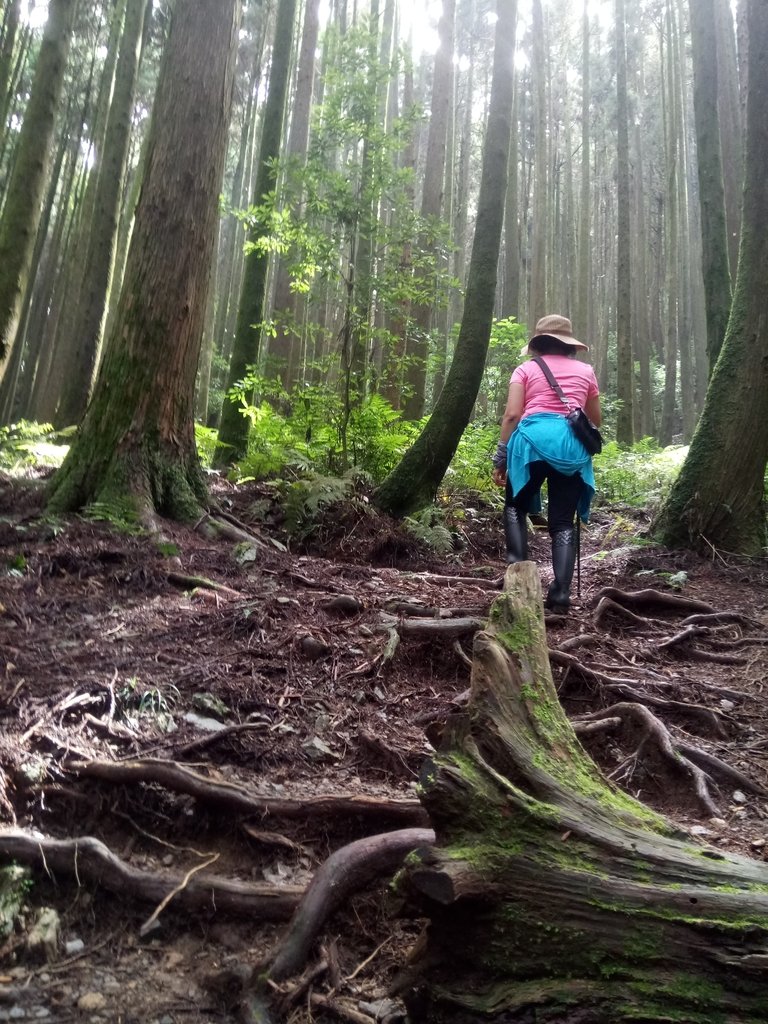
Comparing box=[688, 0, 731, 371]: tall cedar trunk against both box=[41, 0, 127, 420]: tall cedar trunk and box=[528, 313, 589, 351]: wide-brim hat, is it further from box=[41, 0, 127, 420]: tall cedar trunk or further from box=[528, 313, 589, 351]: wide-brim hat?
box=[41, 0, 127, 420]: tall cedar trunk

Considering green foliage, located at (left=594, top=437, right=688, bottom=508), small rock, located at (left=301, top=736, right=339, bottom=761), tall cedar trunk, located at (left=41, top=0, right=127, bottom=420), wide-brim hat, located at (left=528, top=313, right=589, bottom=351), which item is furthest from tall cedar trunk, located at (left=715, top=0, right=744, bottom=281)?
tall cedar trunk, located at (left=41, top=0, right=127, bottom=420)

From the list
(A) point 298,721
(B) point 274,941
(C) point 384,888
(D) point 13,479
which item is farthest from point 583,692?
(D) point 13,479

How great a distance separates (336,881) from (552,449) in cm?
343

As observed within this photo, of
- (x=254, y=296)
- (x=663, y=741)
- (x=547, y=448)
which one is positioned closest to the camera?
(x=663, y=741)

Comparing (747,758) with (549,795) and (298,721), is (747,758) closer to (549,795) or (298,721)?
(549,795)

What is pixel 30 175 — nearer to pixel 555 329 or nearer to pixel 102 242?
pixel 102 242

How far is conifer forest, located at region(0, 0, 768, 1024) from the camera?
5.93 feet

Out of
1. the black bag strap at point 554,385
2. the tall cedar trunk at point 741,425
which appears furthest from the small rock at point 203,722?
the tall cedar trunk at point 741,425

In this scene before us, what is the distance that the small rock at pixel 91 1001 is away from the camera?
6.22ft

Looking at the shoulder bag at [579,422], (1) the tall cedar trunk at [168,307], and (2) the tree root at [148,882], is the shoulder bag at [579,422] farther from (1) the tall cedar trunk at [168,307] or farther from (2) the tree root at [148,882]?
(2) the tree root at [148,882]

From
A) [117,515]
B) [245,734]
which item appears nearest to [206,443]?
[117,515]

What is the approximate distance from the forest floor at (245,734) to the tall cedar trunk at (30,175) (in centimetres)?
331

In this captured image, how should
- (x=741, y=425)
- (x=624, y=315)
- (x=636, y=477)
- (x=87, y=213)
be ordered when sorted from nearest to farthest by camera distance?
(x=741, y=425), (x=636, y=477), (x=87, y=213), (x=624, y=315)

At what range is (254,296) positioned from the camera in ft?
33.4
